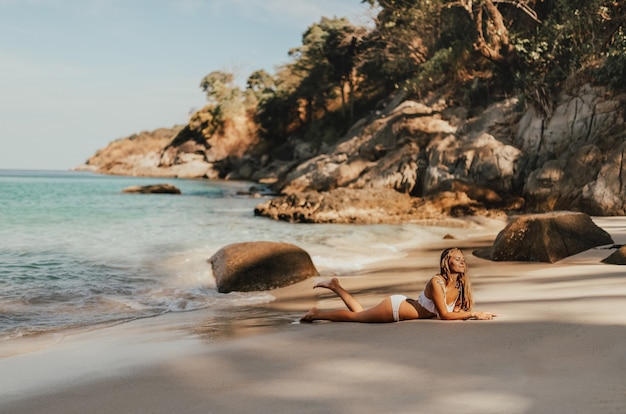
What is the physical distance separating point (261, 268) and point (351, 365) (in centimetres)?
533

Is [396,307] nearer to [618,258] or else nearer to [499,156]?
[618,258]

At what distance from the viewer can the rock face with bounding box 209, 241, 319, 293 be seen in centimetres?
870

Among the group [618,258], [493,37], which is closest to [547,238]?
[618,258]

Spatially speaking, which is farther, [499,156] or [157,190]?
[157,190]

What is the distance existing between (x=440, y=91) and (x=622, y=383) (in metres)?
28.2

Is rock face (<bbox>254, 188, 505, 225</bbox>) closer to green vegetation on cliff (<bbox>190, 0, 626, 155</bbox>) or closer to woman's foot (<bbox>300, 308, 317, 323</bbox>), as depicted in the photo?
green vegetation on cliff (<bbox>190, 0, 626, 155</bbox>)

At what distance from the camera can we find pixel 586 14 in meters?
19.3

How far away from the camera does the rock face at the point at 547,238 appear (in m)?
8.66

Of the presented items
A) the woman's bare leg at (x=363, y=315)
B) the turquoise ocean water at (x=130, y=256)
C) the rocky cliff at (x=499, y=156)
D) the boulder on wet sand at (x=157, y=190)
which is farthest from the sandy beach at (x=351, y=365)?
the boulder on wet sand at (x=157, y=190)

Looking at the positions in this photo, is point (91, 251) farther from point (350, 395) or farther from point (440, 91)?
point (440, 91)

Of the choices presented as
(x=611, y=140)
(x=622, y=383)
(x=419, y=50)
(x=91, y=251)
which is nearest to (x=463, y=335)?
(x=622, y=383)

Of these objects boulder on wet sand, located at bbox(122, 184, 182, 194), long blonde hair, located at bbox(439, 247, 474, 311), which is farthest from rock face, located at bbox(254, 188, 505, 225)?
boulder on wet sand, located at bbox(122, 184, 182, 194)

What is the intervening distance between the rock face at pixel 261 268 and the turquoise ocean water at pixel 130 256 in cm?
29

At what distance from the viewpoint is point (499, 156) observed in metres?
19.2
